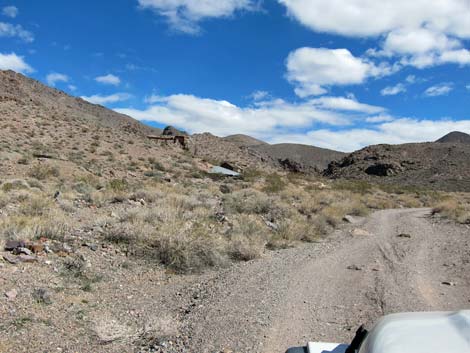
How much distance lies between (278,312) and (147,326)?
1909 mm

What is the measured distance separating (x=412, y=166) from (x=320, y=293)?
74.1 meters

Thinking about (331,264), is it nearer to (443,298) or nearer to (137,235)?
(443,298)

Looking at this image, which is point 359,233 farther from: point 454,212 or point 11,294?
point 11,294

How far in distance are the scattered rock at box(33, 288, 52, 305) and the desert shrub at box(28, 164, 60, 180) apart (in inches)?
574

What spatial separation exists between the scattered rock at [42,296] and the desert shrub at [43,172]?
14585mm

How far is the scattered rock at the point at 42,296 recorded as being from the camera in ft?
21.8

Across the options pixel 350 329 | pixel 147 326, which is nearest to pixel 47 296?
pixel 147 326

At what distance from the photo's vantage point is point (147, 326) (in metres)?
6.20

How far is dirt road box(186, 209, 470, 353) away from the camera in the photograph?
6.00 meters

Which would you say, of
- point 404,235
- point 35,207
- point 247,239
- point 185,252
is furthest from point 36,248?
point 404,235

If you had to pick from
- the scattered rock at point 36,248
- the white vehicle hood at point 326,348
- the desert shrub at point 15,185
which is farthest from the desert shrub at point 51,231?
the white vehicle hood at point 326,348

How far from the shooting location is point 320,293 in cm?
771

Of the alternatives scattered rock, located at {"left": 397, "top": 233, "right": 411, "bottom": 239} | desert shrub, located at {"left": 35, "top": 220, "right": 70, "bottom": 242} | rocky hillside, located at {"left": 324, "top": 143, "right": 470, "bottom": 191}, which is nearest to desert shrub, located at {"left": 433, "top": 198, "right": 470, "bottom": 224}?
scattered rock, located at {"left": 397, "top": 233, "right": 411, "bottom": 239}

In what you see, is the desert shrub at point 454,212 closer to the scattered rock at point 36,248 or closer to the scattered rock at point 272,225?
the scattered rock at point 272,225
